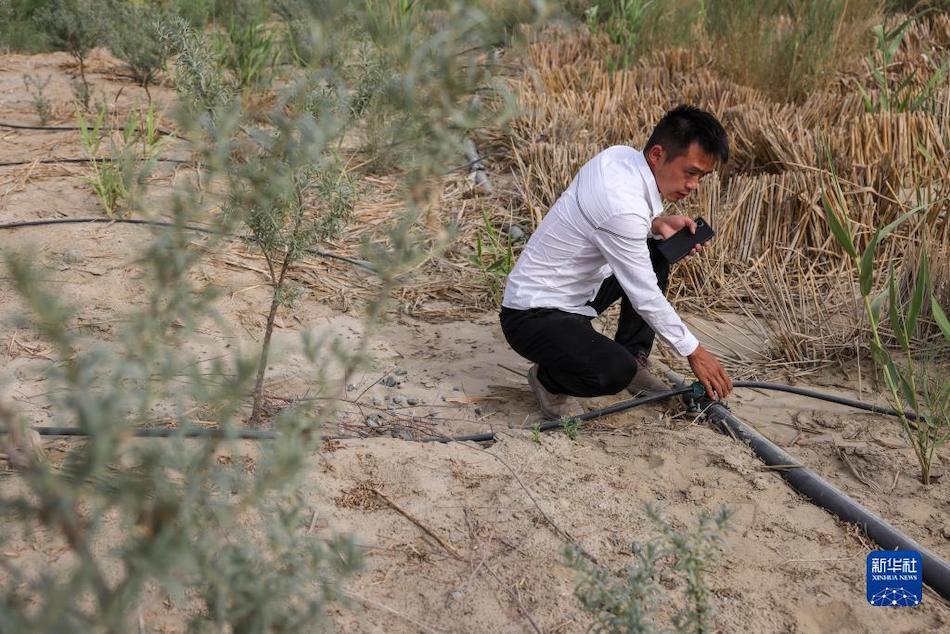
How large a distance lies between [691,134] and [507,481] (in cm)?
121

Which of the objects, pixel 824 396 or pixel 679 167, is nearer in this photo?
pixel 679 167

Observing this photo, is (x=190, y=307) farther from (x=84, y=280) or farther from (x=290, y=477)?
(x=84, y=280)

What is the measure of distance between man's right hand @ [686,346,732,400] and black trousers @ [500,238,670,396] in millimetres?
234

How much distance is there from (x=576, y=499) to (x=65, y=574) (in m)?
1.24

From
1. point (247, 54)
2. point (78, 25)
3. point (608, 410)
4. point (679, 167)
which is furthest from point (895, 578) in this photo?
point (78, 25)

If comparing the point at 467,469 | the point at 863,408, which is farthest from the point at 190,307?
the point at 863,408

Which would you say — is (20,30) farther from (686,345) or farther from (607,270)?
(686,345)

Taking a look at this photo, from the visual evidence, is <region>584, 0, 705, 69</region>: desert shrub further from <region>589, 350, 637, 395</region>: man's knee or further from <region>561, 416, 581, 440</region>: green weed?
<region>561, 416, 581, 440</region>: green weed

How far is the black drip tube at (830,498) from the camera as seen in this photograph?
2184mm

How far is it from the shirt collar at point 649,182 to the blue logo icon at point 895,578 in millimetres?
1248

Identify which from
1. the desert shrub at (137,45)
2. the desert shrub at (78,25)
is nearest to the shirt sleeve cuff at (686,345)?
the desert shrub at (137,45)

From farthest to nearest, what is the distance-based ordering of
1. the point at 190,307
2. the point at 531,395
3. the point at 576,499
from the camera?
the point at 531,395 < the point at 576,499 < the point at 190,307

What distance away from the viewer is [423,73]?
1.71 metres

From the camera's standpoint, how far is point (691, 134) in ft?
9.42
